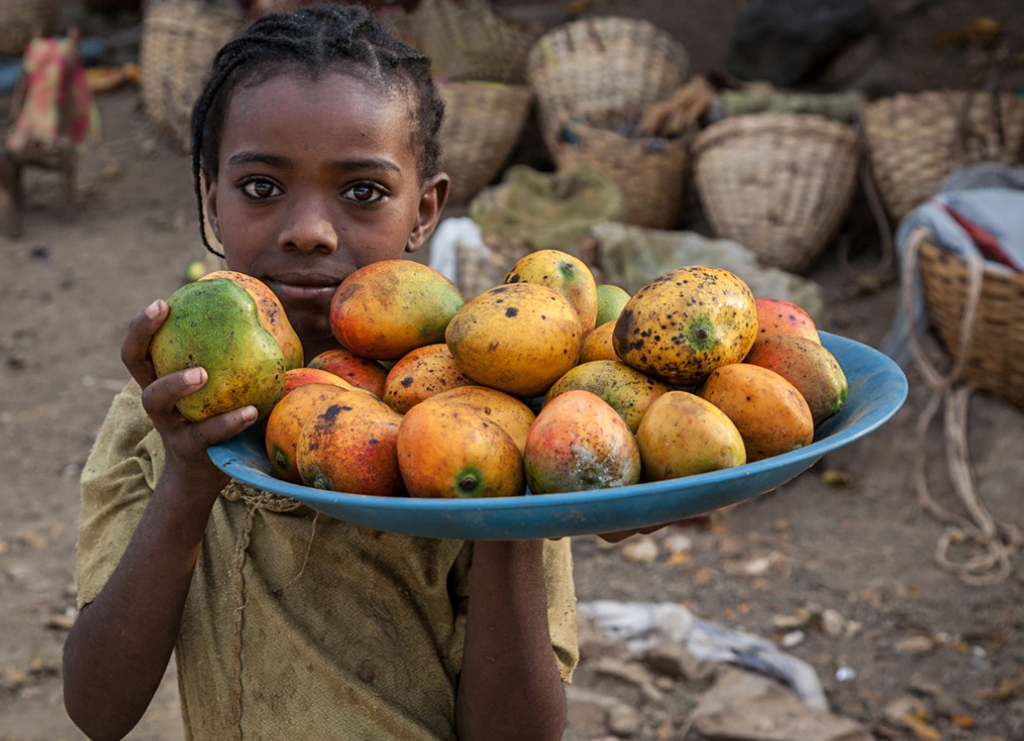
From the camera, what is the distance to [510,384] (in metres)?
1.23

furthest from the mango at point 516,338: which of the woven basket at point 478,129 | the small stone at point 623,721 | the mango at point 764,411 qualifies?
the woven basket at point 478,129

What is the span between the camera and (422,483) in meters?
1.05

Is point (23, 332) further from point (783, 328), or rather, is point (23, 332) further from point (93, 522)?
point (783, 328)

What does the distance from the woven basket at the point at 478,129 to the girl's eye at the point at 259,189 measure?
17.2 ft

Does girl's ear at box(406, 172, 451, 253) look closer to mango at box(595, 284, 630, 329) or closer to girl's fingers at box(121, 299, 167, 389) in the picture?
mango at box(595, 284, 630, 329)

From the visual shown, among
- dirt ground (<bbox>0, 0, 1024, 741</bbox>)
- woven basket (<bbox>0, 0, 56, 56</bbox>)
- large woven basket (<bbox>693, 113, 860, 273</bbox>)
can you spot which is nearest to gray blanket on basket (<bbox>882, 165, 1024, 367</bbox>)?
dirt ground (<bbox>0, 0, 1024, 741</bbox>)

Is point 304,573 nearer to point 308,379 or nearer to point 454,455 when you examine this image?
point 308,379

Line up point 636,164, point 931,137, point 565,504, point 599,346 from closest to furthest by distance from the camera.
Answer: point 565,504 < point 599,346 < point 931,137 < point 636,164

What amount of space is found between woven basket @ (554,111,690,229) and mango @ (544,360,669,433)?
5188 mm

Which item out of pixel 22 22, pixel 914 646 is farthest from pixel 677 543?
pixel 22 22

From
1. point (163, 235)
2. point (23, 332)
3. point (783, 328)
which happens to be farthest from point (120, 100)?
point (783, 328)

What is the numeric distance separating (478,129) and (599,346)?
576 centimetres

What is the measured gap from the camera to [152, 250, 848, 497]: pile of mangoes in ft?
3.47

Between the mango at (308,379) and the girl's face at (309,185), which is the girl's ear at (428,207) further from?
the mango at (308,379)
